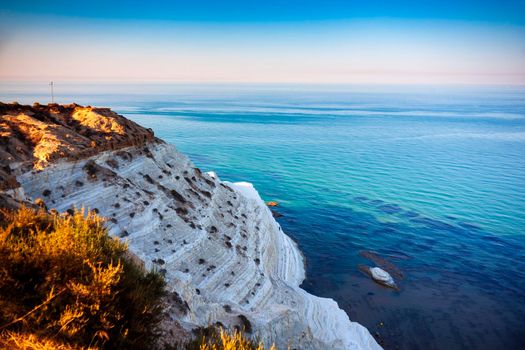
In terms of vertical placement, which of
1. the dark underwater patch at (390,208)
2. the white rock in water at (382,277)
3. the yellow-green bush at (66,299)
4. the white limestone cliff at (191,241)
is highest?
the yellow-green bush at (66,299)

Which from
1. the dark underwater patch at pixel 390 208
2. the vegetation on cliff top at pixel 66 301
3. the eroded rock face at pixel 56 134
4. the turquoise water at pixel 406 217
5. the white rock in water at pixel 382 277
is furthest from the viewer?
the dark underwater patch at pixel 390 208

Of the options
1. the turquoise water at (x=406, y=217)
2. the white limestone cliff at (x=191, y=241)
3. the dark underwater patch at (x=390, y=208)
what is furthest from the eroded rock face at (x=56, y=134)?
the dark underwater patch at (x=390, y=208)

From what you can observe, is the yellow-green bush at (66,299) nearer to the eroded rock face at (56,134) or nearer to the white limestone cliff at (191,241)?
the white limestone cliff at (191,241)

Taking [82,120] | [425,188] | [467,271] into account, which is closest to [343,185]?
[425,188]

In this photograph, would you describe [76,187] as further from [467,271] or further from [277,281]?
[467,271]

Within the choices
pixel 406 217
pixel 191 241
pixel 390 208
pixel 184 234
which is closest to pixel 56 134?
pixel 184 234
